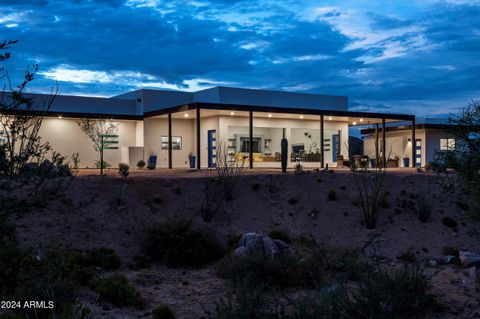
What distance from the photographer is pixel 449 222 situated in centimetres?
1516

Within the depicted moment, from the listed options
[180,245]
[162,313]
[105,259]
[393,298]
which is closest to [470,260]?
[393,298]

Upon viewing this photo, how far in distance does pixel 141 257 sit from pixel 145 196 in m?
4.03

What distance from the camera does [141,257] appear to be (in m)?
11.0

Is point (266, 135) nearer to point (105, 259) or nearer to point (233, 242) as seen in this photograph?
point (233, 242)

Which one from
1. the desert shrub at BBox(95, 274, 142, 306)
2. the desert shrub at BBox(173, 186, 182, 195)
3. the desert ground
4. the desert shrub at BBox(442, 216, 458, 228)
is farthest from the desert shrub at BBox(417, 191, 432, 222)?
the desert shrub at BBox(95, 274, 142, 306)

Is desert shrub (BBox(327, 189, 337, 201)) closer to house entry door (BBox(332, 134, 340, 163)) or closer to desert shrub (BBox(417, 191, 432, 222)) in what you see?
desert shrub (BBox(417, 191, 432, 222))

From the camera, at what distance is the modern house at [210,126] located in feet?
82.7

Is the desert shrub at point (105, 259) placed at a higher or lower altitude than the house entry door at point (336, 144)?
lower

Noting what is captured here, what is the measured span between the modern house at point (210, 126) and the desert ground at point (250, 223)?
7935 millimetres

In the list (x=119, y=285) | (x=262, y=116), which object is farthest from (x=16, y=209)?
(x=262, y=116)

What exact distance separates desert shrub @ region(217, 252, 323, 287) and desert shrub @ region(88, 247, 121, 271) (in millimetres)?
2541

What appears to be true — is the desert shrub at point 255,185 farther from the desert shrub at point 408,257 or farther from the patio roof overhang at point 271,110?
the patio roof overhang at point 271,110

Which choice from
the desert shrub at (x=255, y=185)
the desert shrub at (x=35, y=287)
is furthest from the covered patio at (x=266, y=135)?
the desert shrub at (x=35, y=287)

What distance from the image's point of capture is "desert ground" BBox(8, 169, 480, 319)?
9.09m
